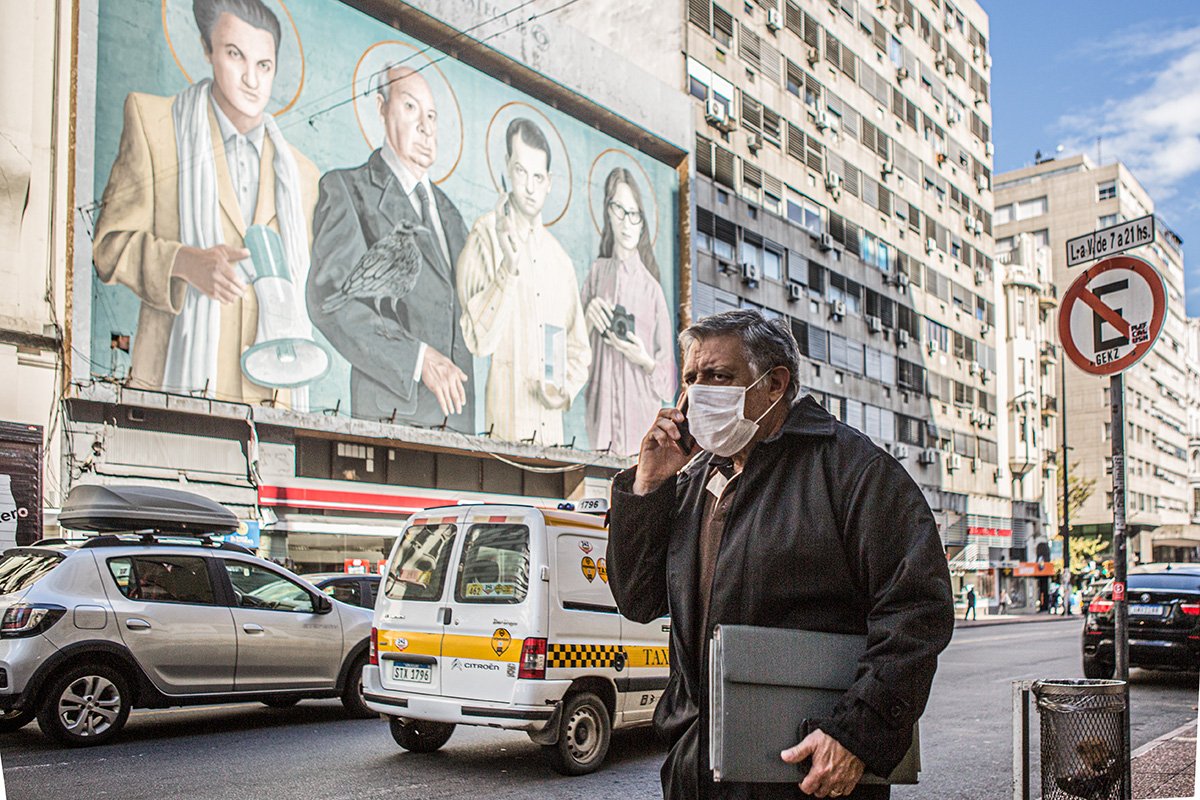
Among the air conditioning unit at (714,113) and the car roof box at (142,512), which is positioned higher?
the air conditioning unit at (714,113)

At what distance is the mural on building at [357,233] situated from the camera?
2203cm

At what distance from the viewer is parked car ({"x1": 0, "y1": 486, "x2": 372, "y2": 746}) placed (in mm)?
9242

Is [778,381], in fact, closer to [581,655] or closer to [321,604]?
[581,655]

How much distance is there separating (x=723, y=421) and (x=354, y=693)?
929 centimetres

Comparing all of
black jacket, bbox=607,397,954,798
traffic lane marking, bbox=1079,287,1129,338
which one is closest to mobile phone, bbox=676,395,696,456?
black jacket, bbox=607,397,954,798

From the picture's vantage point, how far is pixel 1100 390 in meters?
87.1

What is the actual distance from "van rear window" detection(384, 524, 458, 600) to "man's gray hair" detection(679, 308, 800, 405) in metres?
6.06

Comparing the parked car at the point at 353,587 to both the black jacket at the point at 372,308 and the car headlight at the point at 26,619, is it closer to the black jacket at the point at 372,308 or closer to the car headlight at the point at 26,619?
the car headlight at the point at 26,619

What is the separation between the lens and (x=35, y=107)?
20375 millimetres

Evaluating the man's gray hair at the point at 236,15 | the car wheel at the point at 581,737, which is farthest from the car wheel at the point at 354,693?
the man's gray hair at the point at 236,15

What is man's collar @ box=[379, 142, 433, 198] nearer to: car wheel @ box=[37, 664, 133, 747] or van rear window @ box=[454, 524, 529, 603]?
car wheel @ box=[37, 664, 133, 747]

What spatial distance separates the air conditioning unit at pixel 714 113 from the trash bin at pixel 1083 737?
36414 mm

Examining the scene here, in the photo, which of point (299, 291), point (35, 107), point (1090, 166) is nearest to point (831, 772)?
point (35, 107)

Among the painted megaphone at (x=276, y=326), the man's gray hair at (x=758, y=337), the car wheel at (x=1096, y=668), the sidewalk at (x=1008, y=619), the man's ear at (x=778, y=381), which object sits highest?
the painted megaphone at (x=276, y=326)
